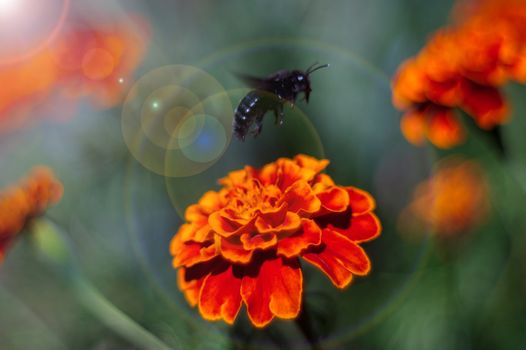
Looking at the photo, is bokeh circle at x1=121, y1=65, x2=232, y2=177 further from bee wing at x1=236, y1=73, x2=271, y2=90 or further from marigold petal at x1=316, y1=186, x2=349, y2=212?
marigold petal at x1=316, y1=186, x2=349, y2=212

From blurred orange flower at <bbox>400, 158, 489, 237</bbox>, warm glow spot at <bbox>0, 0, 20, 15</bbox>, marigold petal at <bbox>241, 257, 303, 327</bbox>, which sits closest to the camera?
marigold petal at <bbox>241, 257, 303, 327</bbox>

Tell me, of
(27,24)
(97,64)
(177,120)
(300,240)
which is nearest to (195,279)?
(300,240)

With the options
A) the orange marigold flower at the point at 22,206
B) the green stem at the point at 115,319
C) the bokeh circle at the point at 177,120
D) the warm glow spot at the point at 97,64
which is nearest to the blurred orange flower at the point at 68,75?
the warm glow spot at the point at 97,64

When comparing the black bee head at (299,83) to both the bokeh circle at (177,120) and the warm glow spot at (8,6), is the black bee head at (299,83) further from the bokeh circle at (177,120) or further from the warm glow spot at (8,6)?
the warm glow spot at (8,6)

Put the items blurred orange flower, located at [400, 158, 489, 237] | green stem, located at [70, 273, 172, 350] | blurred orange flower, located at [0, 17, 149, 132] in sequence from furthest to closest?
blurred orange flower, located at [0, 17, 149, 132] → blurred orange flower, located at [400, 158, 489, 237] → green stem, located at [70, 273, 172, 350]

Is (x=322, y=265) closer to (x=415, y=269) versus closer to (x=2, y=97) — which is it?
(x=415, y=269)

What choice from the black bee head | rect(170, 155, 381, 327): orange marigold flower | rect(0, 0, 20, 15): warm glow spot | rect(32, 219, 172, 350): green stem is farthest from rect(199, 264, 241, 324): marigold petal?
rect(0, 0, 20, 15): warm glow spot

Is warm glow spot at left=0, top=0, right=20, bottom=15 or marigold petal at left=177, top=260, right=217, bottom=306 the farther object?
warm glow spot at left=0, top=0, right=20, bottom=15
